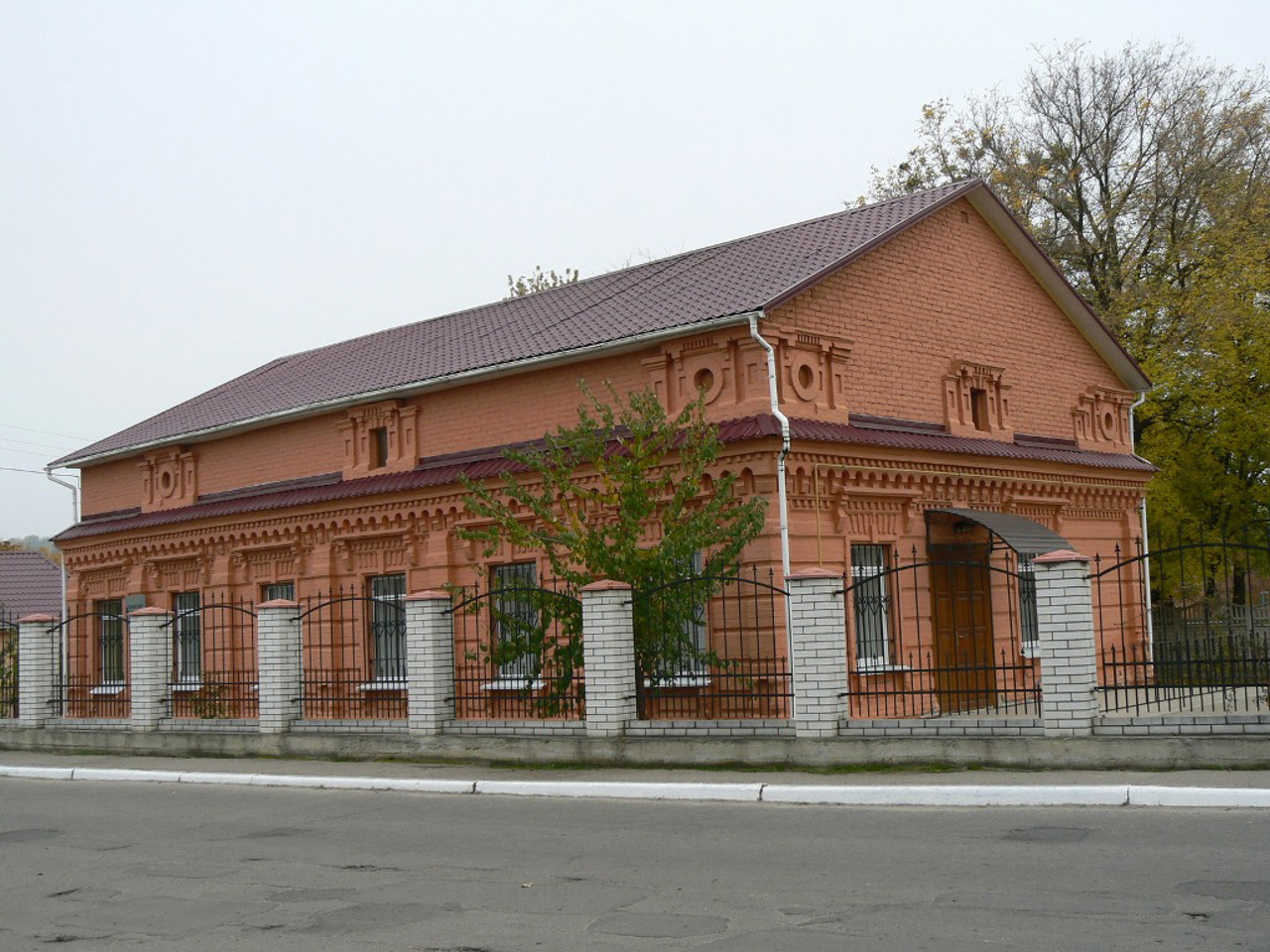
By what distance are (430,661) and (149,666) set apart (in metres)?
5.40

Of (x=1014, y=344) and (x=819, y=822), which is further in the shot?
(x=1014, y=344)

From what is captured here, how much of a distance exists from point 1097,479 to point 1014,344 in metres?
2.70

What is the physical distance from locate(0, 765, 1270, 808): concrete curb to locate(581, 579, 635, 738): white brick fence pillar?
1109 millimetres

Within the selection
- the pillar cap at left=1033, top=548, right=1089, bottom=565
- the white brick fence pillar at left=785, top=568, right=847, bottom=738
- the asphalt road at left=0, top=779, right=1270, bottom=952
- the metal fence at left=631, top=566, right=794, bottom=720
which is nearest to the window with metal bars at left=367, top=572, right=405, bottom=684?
the metal fence at left=631, top=566, right=794, bottom=720

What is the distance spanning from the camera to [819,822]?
10398 millimetres

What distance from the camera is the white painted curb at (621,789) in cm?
1195

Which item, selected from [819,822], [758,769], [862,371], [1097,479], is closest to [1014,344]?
[1097,479]

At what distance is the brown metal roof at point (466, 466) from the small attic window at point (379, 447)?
1.06 feet

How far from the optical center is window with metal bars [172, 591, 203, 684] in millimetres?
22358

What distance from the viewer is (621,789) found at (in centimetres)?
1259

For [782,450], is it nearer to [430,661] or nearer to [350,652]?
[430,661]

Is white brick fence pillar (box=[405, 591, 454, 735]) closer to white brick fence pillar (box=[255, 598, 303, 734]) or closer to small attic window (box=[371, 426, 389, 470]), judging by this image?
white brick fence pillar (box=[255, 598, 303, 734])

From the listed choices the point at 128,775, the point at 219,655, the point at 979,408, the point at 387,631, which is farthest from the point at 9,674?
the point at 979,408

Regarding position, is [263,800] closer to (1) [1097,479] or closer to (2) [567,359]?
(2) [567,359]
